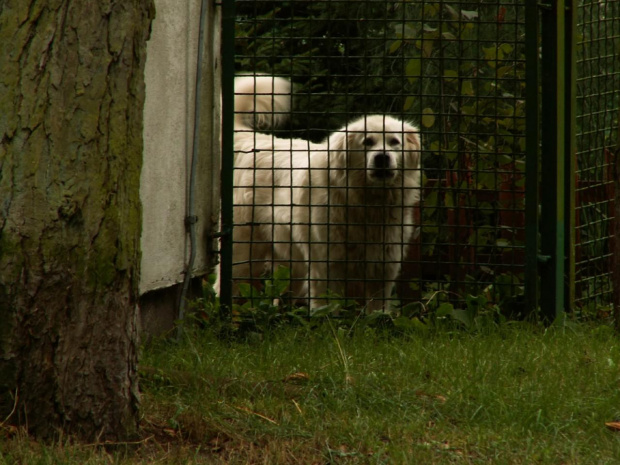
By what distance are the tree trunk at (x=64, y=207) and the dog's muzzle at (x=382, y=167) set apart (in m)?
3.28

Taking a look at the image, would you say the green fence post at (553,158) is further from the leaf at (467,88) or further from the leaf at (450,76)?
the leaf at (467,88)

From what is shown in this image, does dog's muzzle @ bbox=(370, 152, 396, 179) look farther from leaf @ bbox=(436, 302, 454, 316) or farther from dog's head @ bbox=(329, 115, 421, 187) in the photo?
leaf @ bbox=(436, 302, 454, 316)

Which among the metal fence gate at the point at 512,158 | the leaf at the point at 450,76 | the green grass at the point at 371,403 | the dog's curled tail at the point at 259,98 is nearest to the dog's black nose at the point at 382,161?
the metal fence gate at the point at 512,158

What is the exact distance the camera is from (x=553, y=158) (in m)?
5.05

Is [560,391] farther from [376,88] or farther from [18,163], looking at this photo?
[376,88]

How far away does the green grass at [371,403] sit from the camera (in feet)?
8.91

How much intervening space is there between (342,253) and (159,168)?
191 cm

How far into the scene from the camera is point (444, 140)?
645cm

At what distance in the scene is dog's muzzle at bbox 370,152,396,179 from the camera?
5742mm

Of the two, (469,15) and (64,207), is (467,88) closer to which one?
(469,15)

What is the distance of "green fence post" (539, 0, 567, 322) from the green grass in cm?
72

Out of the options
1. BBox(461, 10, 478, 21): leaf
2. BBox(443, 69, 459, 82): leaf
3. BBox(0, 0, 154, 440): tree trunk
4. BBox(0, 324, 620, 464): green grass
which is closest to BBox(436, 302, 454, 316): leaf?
BBox(0, 324, 620, 464): green grass

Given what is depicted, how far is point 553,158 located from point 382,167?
3.87 feet

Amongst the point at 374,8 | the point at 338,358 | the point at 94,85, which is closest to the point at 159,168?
the point at 338,358
